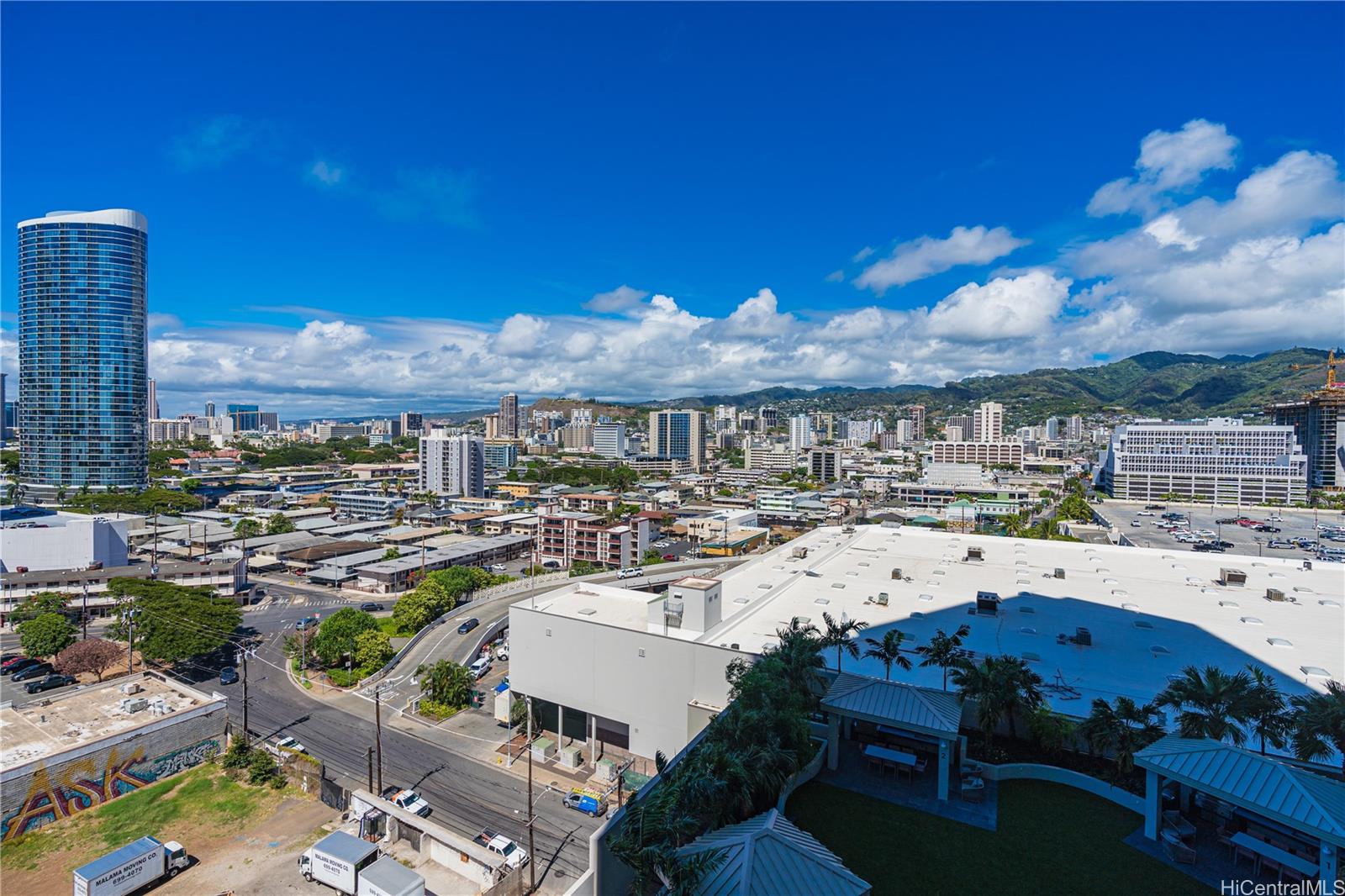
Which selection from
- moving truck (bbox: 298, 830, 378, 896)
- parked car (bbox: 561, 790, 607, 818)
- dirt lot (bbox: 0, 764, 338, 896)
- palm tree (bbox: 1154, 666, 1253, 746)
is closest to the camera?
palm tree (bbox: 1154, 666, 1253, 746)

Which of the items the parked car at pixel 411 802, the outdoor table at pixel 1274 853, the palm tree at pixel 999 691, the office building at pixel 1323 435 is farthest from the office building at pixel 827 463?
the outdoor table at pixel 1274 853

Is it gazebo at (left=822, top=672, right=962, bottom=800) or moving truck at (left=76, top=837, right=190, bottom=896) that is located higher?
gazebo at (left=822, top=672, right=962, bottom=800)

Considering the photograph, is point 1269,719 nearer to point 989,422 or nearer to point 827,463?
point 827,463

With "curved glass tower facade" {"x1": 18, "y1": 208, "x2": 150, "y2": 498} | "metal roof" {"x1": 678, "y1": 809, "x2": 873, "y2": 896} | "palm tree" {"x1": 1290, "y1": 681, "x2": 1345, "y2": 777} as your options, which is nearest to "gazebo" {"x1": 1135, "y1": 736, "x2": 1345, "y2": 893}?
"palm tree" {"x1": 1290, "y1": 681, "x2": 1345, "y2": 777}

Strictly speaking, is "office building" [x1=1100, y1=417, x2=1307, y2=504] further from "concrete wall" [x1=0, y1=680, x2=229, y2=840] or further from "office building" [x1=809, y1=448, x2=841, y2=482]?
"concrete wall" [x1=0, y1=680, x2=229, y2=840]

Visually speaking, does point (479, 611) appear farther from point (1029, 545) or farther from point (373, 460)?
point (373, 460)

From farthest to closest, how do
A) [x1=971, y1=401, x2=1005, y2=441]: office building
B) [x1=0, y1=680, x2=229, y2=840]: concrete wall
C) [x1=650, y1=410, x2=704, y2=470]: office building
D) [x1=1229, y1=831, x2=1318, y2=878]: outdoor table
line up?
1. [x1=971, y1=401, x2=1005, y2=441]: office building
2. [x1=650, y1=410, x2=704, y2=470]: office building
3. [x1=0, y1=680, x2=229, y2=840]: concrete wall
4. [x1=1229, y1=831, x2=1318, y2=878]: outdoor table

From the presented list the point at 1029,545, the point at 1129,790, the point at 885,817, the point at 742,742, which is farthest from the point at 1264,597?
the point at 742,742
